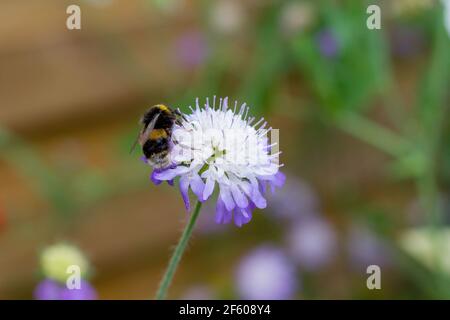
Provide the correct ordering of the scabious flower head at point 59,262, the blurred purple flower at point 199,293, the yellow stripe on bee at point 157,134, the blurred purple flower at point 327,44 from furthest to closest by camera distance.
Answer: the blurred purple flower at point 199,293, the blurred purple flower at point 327,44, the scabious flower head at point 59,262, the yellow stripe on bee at point 157,134

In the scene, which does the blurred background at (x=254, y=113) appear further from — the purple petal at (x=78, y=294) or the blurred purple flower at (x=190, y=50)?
the purple petal at (x=78, y=294)

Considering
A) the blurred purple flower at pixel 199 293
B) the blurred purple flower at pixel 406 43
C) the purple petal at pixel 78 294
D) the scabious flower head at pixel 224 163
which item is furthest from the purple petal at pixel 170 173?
the blurred purple flower at pixel 406 43

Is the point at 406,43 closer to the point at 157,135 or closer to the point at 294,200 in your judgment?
the point at 294,200

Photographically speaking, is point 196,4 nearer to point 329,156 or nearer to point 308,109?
point 308,109

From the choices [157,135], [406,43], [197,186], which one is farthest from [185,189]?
[406,43]

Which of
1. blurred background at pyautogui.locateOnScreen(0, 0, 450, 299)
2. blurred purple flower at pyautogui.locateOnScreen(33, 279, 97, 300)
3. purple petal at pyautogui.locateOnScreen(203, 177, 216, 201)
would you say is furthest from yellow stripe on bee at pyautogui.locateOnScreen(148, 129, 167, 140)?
blurred background at pyautogui.locateOnScreen(0, 0, 450, 299)
